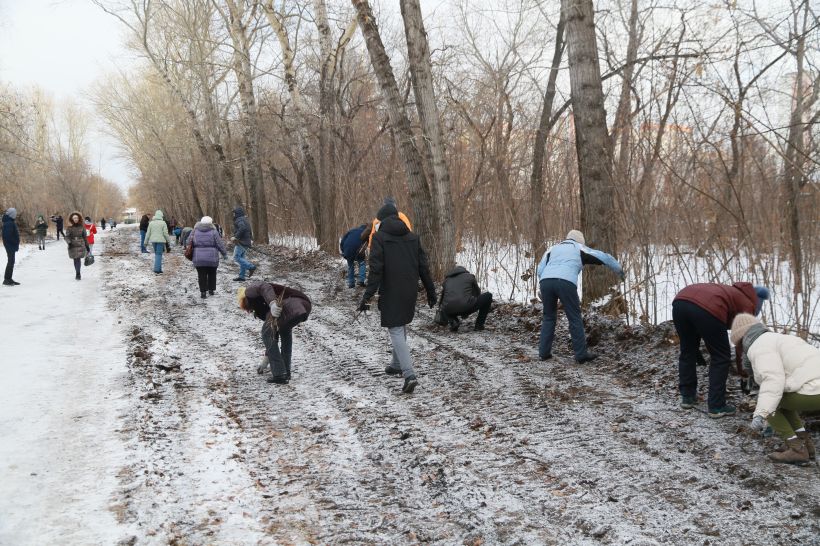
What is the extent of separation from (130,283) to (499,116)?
977 centimetres

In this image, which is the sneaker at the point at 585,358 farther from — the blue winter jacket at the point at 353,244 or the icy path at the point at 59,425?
the blue winter jacket at the point at 353,244

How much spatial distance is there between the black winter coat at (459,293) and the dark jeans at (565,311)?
1.84 meters

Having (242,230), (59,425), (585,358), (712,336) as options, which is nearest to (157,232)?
(242,230)

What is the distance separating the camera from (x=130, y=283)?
588 inches

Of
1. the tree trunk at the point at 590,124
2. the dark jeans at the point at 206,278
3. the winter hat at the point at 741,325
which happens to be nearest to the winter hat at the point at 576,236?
the tree trunk at the point at 590,124

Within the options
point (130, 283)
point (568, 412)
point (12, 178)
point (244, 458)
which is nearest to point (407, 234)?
point (568, 412)

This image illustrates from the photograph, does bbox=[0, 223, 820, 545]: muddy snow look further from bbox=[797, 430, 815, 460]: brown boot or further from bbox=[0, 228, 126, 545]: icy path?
bbox=[797, 430, 815, 460]: brown boot

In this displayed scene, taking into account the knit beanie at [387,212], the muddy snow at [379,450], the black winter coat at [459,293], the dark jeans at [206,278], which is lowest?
the muddy snow at [379,450]

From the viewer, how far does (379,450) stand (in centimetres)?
471

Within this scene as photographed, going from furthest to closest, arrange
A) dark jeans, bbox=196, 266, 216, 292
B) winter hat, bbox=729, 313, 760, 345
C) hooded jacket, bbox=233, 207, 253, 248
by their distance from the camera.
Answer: hooded jacket, bbox=233, 207, 253, 248 < dark jeans, bbox=196, 266, 216, 292 < winter hat, bbox=729, 313, 760, 345

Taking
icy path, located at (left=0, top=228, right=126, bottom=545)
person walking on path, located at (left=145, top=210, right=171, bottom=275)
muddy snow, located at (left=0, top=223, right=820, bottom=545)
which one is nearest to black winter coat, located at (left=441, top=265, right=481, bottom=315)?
muddy snow, located at (left=0, top=223, right=820, bottom=545)

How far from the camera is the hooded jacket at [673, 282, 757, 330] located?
4980 millimetres

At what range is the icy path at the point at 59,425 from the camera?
372 centimetres

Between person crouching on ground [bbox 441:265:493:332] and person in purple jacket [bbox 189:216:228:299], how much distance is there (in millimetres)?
5508
